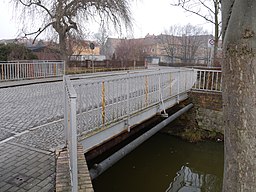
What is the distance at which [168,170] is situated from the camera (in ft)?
23.3

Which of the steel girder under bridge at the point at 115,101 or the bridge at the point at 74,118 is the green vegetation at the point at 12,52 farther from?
the steel girder under bridge at the point at 115,101

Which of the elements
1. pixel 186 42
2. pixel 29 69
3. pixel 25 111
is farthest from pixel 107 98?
pixel 186 42

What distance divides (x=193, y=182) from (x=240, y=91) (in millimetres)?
5125

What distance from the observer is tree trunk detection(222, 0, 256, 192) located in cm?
210

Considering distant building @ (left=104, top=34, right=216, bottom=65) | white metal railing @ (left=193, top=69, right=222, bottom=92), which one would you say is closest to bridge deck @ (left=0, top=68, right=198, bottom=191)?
white metal railing @ (left=193, top=69, right=222, bottom=92)

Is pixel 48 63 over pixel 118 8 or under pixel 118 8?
under

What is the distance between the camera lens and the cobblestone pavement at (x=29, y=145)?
3.38m

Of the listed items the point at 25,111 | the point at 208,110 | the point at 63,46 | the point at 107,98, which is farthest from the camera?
the point at 63,46

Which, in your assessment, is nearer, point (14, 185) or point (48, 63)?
point (14, 185)

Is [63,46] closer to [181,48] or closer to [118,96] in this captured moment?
[118,96]

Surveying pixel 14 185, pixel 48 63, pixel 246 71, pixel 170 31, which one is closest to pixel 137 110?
pixel 14 185

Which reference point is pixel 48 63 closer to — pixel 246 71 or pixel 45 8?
pixel 45 8

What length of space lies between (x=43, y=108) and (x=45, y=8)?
1408 centimetres

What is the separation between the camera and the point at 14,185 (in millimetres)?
3303
